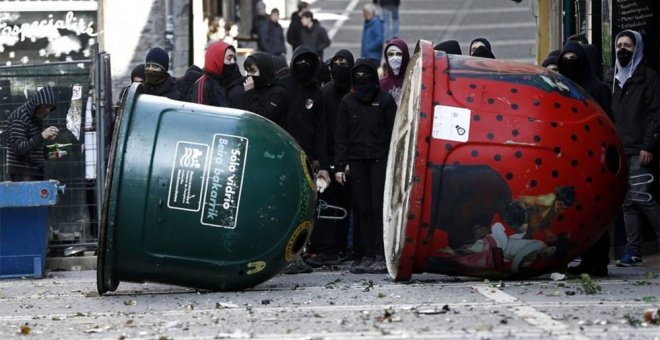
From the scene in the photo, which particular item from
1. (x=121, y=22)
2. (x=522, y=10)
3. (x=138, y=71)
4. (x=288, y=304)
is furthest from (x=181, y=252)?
(x=522, y=10)

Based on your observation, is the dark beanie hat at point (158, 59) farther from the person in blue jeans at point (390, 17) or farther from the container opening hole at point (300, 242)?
the person in blue jeans at point (390, 17)

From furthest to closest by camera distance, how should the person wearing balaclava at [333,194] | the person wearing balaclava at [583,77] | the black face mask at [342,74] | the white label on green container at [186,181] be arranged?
1. the black face mask at [342,74]
2. the person wearing balaclava at [333,194]
3. the person wearing balaclava at [583,77]
4. the white label on green container at [186,181]

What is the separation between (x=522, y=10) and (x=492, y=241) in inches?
843

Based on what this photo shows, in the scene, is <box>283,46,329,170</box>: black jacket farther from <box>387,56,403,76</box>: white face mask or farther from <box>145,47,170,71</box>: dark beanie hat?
<box>145,47,170,71</box>: dark beanie hat

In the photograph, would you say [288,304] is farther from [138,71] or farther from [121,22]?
[121,22]

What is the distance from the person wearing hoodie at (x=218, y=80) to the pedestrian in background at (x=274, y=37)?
1451 centimetres

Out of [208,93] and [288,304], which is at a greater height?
[208,93]

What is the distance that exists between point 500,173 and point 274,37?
18695 millimetres

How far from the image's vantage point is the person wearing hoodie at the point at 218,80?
13570 millimetres

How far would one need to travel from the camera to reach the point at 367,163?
1270cm

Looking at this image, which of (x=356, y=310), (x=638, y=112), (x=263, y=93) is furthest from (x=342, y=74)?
(x=356, y=310)

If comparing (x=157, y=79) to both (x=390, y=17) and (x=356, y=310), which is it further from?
(x=390, y=17)

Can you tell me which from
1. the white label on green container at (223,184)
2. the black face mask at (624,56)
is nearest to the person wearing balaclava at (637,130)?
the black face mask at (624,56)

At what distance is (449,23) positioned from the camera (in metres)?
30.9
